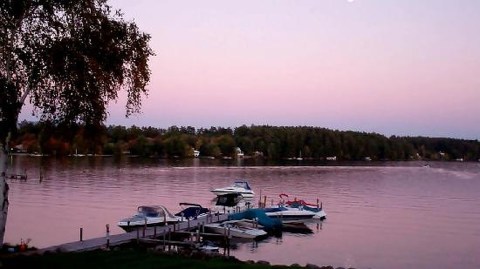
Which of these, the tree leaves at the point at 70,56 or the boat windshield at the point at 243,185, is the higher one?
the tree leaves at the point at 70,56

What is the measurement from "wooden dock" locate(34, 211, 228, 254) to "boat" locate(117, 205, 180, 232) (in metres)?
1.31

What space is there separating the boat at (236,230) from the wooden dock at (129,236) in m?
1.00

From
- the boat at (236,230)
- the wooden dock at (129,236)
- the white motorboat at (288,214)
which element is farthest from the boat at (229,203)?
the boat at (236,230)

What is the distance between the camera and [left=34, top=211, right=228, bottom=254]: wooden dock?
3154cm

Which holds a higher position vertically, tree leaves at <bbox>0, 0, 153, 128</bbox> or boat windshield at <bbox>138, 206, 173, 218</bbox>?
tree leaves at <bbox>0, 0, 153, 128</bbox>

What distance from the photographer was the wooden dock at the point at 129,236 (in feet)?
103

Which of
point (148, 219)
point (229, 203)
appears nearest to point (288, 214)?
point (229, 203)

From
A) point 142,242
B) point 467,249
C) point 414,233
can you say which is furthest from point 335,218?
point 142,242

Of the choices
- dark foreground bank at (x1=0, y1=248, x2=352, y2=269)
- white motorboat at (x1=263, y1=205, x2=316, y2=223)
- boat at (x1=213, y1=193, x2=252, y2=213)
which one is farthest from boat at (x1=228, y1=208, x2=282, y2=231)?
dark foreground bank at (x1=0, y1=248, x2=352, y2=269)

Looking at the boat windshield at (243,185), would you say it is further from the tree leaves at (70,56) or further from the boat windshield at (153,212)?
the tree leaves at (70,56)

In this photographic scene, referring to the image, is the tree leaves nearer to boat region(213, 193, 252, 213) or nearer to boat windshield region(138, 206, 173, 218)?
boat windshield region(138, 206, 173, 218)

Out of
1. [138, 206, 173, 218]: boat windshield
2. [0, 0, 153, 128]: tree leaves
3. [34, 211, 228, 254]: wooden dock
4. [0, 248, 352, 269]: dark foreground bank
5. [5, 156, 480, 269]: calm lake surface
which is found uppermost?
[0, 0, 153, 128]: tree leaves

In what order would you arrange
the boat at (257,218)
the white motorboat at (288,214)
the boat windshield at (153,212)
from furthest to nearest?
the white motorboat at (288,214), the boat at (257,218), the boat windshield at (153,212)

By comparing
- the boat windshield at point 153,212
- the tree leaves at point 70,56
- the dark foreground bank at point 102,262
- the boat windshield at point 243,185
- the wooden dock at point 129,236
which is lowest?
the wooden dock at point 129,236
